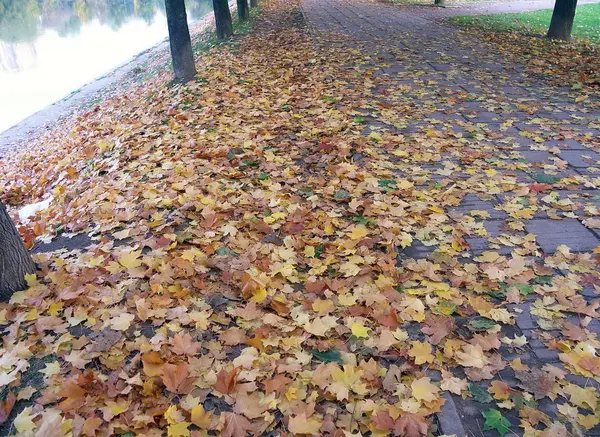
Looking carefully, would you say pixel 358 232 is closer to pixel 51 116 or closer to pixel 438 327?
pixel 438 327

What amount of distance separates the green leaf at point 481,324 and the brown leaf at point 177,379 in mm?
1502

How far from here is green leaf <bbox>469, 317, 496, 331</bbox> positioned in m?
2.42

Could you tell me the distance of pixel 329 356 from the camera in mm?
2279

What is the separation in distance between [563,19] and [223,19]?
8.29 m

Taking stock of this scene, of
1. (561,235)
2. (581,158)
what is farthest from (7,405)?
(581,158)

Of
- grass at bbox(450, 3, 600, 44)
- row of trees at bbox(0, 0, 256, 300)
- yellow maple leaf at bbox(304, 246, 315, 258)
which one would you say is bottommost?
yellow maple leaf at bbox(304, 246, 315, 258)

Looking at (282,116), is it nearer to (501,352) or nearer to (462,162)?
(462,162)

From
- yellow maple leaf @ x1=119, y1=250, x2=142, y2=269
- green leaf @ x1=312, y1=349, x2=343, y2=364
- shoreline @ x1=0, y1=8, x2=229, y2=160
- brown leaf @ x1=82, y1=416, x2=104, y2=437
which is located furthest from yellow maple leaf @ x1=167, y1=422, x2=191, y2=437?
shoreline @ x1=0, y1=8, x2=229, y2=160

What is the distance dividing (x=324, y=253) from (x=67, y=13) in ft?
122

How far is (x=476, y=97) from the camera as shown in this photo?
6.36 metres

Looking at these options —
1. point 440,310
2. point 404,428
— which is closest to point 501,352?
point 440,310

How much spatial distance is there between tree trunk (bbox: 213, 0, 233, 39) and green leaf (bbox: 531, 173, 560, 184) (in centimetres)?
997

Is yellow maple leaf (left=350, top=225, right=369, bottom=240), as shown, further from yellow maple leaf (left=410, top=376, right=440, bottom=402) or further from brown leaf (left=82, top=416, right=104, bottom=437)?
brown leaf (left=82, top=416, right=104, bottom=437)

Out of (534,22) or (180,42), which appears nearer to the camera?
(180,42)
